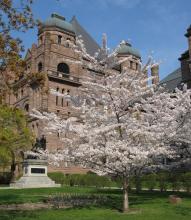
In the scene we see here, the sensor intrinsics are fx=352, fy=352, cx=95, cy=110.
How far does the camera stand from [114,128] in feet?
47.7

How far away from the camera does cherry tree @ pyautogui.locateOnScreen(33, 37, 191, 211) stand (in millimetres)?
13961

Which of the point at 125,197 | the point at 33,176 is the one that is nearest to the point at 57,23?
the point at 33,176

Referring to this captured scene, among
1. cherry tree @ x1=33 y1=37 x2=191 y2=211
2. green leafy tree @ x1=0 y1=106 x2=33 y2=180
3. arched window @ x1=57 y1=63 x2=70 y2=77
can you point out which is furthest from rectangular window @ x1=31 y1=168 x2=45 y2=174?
cherry tree @ x1=33 y1=37 x2=191 y2=211

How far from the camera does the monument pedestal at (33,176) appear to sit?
35781 millimetres

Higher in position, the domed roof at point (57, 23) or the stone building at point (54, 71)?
the domed roof at point (57, 23)

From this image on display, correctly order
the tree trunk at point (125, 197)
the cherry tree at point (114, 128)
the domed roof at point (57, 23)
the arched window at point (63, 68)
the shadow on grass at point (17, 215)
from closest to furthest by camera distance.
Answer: the shadow on grass at point (17, 215), the cherry tree at point (114, 128), the tree trunk at point (125, 197), the domed roof at point (57, 23), the arched window at point (63, 68)

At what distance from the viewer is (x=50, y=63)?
5350 cm

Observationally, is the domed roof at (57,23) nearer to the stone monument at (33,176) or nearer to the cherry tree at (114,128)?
the stone monument at (33,176)

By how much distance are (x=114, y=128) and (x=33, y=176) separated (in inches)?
961

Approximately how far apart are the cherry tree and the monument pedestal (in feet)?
70.9

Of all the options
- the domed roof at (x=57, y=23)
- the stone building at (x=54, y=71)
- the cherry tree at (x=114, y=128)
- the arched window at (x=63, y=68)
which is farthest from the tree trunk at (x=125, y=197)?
the domed roof at (x=57, y=23)

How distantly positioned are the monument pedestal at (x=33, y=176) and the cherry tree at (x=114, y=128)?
70.9ft

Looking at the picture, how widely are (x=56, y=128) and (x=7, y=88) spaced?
3.34 meters

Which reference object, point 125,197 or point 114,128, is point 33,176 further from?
point 114,128
